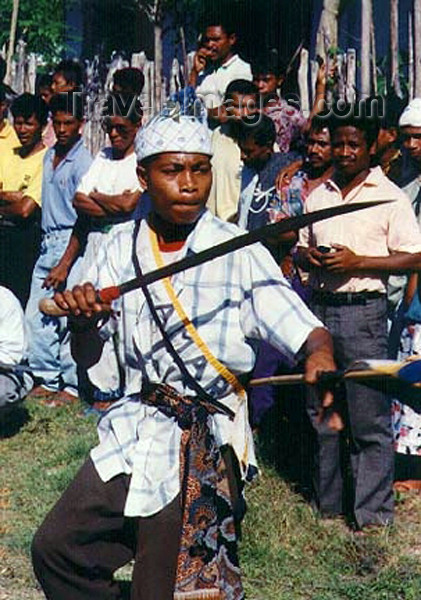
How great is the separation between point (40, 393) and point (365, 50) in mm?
3348

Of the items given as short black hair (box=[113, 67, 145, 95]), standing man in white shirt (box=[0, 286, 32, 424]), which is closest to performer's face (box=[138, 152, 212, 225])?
standing man in white shirt (box=[0, 286, 32, 424])

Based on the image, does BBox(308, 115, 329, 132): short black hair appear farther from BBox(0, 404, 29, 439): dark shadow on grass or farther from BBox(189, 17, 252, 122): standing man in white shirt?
BBox(0, 404, 29, 439): dark shadow on grass

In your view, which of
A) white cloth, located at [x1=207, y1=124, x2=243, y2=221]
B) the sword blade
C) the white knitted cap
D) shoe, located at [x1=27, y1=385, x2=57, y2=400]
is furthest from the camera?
shoe, located at [x1=27, y1=385, x2=57, y2=400]

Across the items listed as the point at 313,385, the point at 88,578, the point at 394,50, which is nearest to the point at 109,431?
the point at 88,578

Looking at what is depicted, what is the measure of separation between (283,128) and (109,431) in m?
3.88

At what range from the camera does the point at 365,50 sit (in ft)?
29.6

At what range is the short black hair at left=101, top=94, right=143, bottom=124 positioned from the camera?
800cm

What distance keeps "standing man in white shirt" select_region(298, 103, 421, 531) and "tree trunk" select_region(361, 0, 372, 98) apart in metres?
2.80

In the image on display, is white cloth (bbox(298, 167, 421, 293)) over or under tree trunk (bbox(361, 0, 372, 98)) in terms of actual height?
under

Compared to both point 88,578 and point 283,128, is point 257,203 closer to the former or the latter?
point 283,128

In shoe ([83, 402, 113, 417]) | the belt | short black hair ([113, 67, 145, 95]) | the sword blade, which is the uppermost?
short black hair ([113, 67, 145, 95])

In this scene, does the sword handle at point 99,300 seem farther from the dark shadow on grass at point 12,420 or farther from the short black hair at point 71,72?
the short black hair at point 71,72

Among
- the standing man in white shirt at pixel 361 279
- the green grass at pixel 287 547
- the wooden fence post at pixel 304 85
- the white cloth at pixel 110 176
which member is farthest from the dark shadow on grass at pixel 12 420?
the wooden fence post at pixel 304 85

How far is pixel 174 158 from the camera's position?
4.12 m
